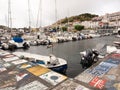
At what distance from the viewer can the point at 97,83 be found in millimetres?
7953

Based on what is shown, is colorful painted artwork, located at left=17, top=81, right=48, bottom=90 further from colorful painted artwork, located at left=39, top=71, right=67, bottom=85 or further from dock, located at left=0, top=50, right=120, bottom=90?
colorful painted artwork, located at left=39, top=71, right=67, bottom=85

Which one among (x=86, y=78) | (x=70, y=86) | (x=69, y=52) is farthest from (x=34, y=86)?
(x=69, y=52)

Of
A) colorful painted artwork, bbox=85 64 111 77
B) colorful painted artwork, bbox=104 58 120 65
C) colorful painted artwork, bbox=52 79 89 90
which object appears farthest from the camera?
colorful painted artwork, bbox=104 58 120 65

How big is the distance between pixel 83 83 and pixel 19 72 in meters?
4.77

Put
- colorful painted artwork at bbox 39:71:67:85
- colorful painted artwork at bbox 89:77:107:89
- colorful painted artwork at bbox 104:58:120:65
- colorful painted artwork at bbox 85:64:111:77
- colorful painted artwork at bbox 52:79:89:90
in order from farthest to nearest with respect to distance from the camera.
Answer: colorful painted artwork at bbox 104:58:120:65
colorful painted artwork at bbox 85:64:111:77
colorful painted artwork at bbox 39:71:67:85
colorful painted artwork at bbox 89:77:107:89
colorful painted artwork at bbox 52:79:89:90

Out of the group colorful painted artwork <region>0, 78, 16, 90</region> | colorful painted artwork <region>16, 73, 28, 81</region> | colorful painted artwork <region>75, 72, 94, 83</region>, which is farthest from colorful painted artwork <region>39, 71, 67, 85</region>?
colorful painted artwork <region>0, 78, 16, 90</region>

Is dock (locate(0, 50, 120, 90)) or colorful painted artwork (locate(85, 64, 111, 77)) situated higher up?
colorful painted artwork (locate(85, 64, 111, 77))

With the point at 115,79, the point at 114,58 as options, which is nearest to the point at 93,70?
the point at 115,79

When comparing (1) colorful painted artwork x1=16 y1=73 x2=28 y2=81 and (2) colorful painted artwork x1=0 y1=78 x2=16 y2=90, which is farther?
(1) colorful painted artwork x1=16 y1=73 x2=28 y2=81

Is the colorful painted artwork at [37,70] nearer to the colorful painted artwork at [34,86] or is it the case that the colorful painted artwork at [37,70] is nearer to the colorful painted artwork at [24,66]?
the colorful painted artwork at [24,66]

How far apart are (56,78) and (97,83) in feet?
8.42

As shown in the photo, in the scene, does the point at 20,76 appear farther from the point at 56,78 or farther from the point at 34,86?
the point at 56,78

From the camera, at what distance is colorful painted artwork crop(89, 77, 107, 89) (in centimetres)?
762

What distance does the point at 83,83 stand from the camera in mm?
7926
